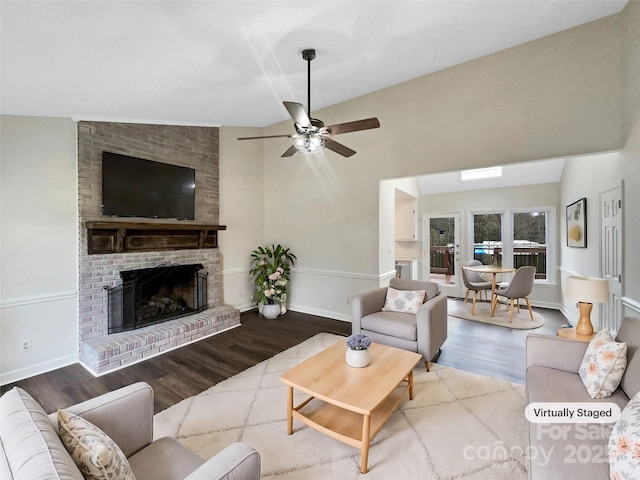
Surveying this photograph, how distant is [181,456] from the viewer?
136cm

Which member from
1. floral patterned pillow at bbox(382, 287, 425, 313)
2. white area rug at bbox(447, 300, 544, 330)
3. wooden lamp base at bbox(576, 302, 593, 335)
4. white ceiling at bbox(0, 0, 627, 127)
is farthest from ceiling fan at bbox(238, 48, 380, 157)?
white area rug at bbox(447, 300, 544, 330)

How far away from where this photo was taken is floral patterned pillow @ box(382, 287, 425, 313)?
3.45 meters

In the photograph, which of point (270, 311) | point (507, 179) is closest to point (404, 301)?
Result: point (270, 311)

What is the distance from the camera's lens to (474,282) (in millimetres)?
5840

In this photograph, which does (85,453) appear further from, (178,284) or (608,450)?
(178,284)

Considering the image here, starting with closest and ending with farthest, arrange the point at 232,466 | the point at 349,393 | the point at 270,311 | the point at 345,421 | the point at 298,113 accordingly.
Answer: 1. the point at 232,466
2. the point at 349,393
3. the point at 345,421
4. the point at 298,113
5. the point at 270,311

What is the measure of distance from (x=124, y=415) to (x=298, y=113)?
7.41ft

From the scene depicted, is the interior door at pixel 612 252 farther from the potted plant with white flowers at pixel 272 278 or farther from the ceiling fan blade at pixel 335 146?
the potted plant with white flowers at pixel 272 278

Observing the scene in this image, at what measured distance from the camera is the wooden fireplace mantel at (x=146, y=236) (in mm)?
3391

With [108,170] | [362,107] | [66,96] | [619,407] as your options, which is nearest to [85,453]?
[619,407]

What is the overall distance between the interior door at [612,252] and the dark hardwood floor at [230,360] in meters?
0.95

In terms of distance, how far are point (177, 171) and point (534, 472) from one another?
462cm

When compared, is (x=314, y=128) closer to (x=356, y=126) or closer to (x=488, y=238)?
(x=356, y=126)

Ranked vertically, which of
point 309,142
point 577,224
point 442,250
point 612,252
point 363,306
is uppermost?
point 309,142
